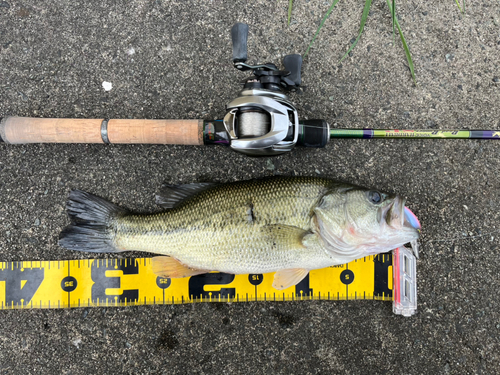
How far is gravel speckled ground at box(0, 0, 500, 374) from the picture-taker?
2326 mm

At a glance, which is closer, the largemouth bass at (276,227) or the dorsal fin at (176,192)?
the largemouth bass at (276,227)

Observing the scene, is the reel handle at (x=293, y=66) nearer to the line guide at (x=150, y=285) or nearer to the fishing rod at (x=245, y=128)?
the fishing rod at (x=245, y=128)

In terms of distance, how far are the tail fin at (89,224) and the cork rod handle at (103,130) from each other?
17.7 inches

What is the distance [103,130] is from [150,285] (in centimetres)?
120

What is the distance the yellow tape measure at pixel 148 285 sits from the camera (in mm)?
2320

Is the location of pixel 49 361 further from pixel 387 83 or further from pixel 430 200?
pixel 387 83

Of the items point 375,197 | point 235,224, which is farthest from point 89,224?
point 375,197

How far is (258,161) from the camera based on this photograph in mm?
2389

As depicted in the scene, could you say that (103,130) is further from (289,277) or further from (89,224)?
(289,277)

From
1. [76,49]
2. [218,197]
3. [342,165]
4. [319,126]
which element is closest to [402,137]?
[342,165]

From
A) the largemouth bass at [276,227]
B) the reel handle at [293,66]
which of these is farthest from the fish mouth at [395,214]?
the reel handle at [293,66]

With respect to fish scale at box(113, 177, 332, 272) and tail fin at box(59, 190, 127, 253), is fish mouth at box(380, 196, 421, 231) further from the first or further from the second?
tail fin at box(59, 190, 127, 253)

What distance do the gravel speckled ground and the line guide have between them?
0.28 ft

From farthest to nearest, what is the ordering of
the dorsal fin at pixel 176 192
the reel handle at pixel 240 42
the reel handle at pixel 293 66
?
the dorsal fin at pixel 176 192
the reel handle at pixel 293 66
the reel handle at pixel 240 42
